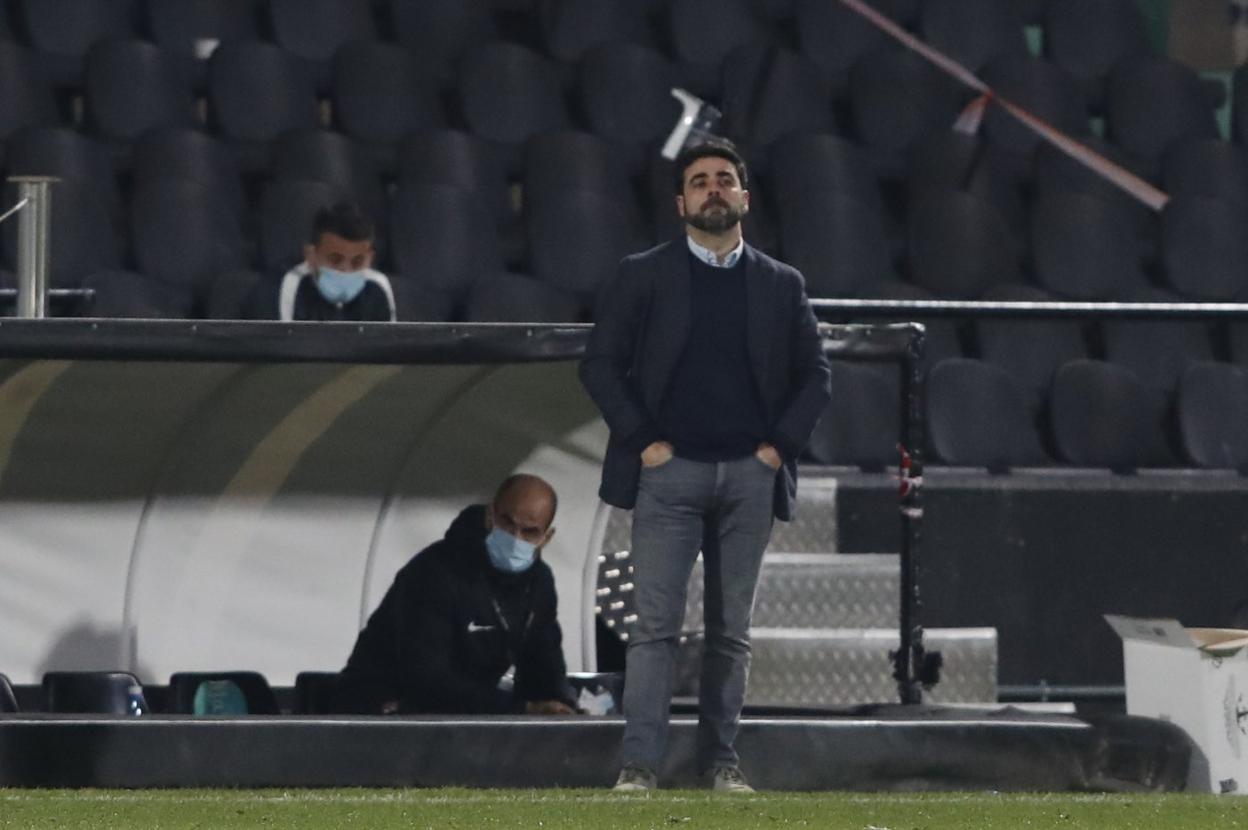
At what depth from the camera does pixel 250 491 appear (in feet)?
25.7

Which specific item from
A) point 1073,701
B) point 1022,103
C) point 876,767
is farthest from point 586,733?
point 1022,103

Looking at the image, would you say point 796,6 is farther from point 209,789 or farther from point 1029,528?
point 209,789

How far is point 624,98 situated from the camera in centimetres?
1167

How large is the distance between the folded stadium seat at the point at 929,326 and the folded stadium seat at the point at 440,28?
89.4 inches

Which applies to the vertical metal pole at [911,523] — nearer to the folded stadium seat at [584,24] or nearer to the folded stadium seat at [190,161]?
the folded stadium seat at [190,161]

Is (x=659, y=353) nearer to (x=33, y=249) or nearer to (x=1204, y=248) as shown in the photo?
(x=33, y=249)

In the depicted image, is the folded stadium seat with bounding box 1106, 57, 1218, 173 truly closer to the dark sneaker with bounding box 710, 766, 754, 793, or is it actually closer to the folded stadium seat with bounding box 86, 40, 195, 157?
the folded stadium seat with bounding box 86, 40, 195, 157

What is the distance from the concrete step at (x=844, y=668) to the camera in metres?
A: 8.74

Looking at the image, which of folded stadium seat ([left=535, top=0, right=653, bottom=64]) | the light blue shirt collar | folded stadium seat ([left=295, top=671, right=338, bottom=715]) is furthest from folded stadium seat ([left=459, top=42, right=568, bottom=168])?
the light blue shirt collar

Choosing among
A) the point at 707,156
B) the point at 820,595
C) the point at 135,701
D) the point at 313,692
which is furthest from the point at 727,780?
the point at 820,595

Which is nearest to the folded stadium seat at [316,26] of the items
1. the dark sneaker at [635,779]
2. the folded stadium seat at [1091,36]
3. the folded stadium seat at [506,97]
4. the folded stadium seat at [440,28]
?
the folded stadium seat at [440,28]

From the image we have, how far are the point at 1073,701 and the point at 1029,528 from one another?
67cm

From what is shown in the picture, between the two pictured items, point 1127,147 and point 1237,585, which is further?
point 1127,147

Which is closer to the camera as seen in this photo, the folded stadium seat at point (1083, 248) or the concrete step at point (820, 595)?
the concrete step at point (820, 595)
